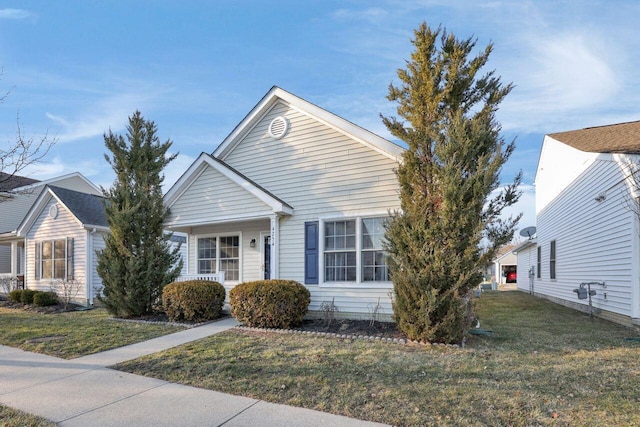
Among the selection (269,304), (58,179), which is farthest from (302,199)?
(58,179)

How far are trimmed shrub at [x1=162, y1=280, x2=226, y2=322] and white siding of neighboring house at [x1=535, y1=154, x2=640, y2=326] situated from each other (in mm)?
9355

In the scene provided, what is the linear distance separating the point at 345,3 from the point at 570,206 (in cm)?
994

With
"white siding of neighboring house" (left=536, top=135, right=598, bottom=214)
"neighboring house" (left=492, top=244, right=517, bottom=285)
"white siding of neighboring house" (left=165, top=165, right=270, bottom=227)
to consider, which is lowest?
"neighboring house" (left=492, top=244, right=517, bottom=285)

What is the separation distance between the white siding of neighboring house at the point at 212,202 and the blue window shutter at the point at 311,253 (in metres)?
1.19

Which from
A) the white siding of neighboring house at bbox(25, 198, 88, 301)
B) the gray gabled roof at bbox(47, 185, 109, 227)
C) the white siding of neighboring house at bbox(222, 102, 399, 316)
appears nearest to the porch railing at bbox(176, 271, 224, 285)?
the white siding of neighboring house at bbox(222, 102, 399, 316)

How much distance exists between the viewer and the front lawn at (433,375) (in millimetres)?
3760

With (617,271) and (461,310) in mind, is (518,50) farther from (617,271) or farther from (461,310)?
(461,310)

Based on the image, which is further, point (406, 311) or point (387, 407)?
point (406, 311)

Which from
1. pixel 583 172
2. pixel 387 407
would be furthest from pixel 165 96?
pixel 583 172

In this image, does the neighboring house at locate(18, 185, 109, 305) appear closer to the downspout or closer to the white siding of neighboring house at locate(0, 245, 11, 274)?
the downspout

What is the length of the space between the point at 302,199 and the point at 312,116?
2.20 m

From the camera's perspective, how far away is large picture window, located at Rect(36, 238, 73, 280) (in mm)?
14836

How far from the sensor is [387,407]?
3879 mm

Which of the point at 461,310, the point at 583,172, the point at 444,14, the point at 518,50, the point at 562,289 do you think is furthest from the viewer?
the point at 562,289
